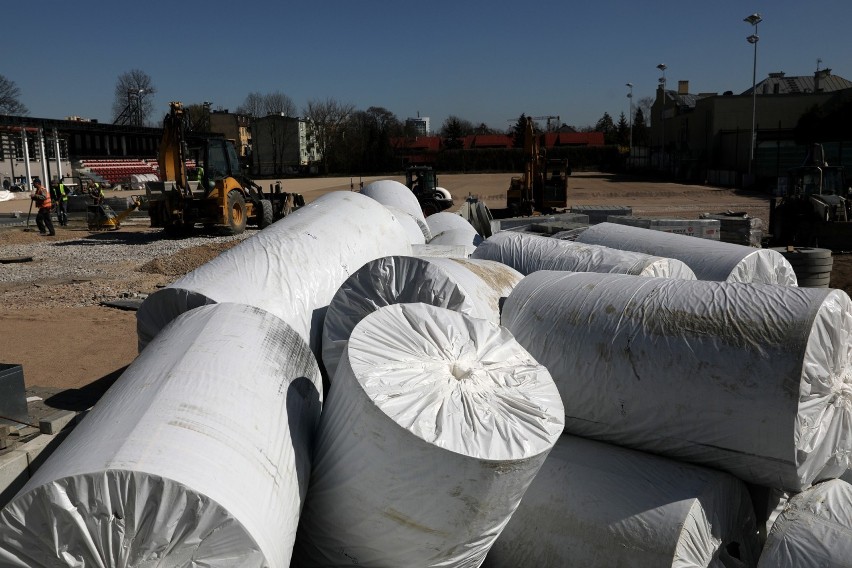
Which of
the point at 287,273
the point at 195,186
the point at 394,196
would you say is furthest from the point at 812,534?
the point at 195,186

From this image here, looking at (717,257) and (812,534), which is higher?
(717,257)

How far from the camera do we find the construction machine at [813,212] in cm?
1308

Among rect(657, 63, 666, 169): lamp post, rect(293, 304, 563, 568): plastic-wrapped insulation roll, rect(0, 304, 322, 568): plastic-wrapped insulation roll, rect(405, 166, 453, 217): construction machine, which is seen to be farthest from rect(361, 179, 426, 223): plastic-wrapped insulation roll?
rect(657, 63, 666, 169): lamp post

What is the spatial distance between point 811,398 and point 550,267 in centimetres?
201

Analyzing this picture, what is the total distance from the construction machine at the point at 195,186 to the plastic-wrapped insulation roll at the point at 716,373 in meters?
12.7

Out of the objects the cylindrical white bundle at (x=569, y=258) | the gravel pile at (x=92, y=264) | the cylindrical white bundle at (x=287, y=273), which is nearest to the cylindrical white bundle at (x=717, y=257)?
the cylindrical white bundle at (x=569, y=258)

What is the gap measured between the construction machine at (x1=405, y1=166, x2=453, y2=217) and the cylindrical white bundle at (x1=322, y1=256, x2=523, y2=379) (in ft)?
48.6

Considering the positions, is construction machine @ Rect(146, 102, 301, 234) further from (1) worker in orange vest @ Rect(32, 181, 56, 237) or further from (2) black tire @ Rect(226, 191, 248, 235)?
(1) worker in orange vest @ Rect(32, 181, 56, 237)

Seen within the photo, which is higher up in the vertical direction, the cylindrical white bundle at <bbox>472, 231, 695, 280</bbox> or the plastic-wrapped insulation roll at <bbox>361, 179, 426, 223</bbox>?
the plastic-wrapped insulation roll at <bbox>361, 179, 426, 223</bbox>

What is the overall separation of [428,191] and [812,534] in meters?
16.9

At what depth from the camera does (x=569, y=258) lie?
14.5ft

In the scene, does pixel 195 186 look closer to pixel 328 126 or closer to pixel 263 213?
pixel 263 213

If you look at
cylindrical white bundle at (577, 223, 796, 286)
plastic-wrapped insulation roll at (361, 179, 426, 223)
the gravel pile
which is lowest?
the gravel pile

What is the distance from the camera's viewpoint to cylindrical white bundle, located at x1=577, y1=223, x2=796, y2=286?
4.20m
